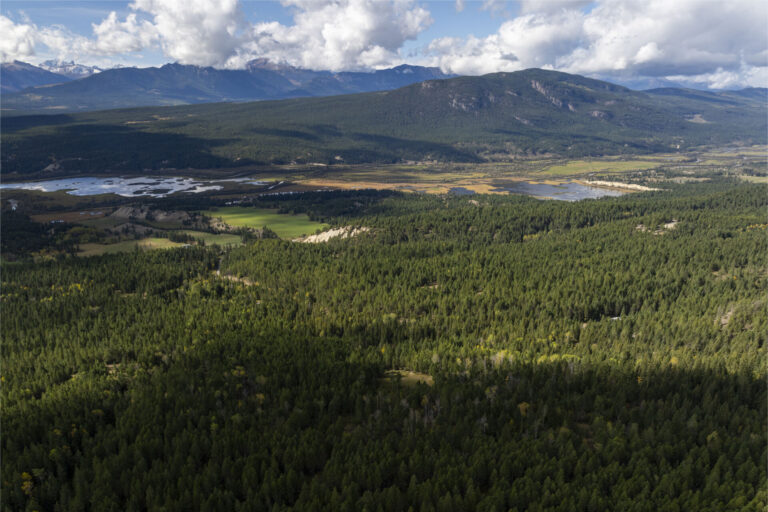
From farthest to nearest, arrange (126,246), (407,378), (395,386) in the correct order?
(126,246) < (407,378) < (395,386)

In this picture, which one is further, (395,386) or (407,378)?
(407,378)

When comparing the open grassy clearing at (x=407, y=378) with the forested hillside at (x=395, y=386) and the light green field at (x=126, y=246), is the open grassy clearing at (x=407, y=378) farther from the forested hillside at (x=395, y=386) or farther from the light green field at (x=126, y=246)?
the light green field at (x=126, y=246)

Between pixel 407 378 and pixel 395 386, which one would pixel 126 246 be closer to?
pixel 407 378

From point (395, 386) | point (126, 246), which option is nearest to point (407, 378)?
point (395, 386)

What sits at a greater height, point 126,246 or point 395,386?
point 126,246

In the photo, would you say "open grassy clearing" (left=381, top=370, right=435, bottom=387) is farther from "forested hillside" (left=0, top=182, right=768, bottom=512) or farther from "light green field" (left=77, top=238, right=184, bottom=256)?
"light green field" (left=77, top=238, right=184, bottom=256)

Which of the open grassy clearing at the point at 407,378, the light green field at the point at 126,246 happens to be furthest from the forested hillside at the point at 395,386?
the light green field at the point at 126,246

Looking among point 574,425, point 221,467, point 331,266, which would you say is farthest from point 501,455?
point 331,266

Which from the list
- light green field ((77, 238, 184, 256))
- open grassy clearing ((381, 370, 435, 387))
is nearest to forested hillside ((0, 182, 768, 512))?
open grassy clearing ((381, 370, 435, 387))
